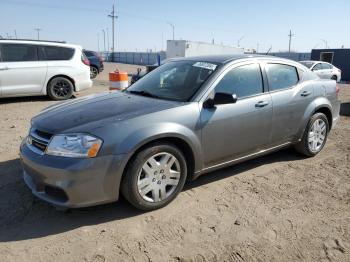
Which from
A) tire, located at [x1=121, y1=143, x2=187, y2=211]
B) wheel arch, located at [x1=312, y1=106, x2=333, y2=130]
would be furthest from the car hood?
wheel arch, located at [x1=312, y1=106, x2=333, y2=130]

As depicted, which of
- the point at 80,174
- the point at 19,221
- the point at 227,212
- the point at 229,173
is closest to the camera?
the point at 80,174

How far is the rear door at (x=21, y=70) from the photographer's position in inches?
366

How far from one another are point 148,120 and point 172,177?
70cm

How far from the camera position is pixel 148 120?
3.52 m

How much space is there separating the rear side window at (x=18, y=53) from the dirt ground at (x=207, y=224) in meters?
5.63

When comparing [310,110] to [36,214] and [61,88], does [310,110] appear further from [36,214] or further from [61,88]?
[61,88]

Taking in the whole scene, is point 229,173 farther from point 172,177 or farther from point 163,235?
point 163,235

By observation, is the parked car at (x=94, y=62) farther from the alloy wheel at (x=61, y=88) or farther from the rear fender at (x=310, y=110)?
the rear fender at (x=310, y=110)

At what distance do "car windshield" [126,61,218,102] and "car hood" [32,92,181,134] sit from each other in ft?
0.63

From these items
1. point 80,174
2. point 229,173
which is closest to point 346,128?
point 229,173

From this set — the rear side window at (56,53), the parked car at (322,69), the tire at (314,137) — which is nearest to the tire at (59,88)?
the rear side window at (56,53)

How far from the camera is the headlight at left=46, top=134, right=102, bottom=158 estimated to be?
3.22 m

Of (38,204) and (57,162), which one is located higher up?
(57,162)

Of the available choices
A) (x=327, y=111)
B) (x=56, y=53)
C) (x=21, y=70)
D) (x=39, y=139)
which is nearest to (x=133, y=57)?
(x=56, y=53)
